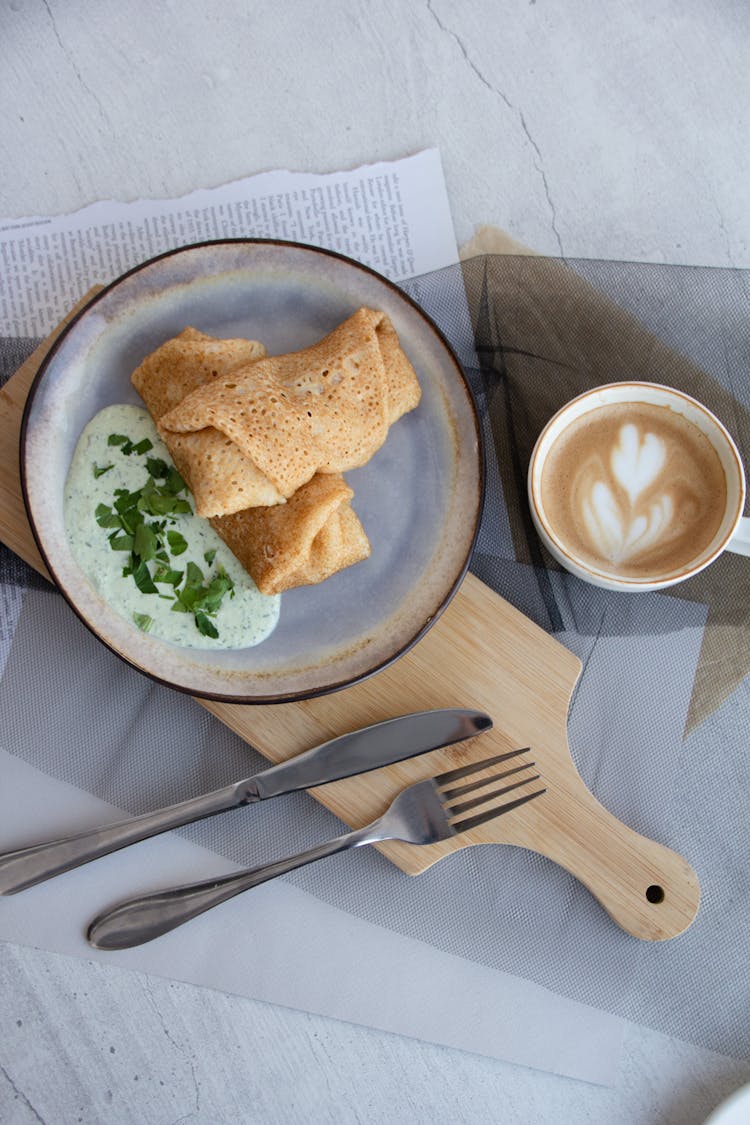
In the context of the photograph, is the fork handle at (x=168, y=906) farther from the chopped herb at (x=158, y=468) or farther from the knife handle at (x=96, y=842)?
the chopped herb at (x=158, y=468)

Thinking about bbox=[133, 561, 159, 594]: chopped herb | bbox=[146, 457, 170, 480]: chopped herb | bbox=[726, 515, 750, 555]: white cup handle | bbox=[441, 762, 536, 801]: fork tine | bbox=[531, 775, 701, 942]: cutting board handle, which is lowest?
bbox=[531, 775, 701, 942]: cutting board handle

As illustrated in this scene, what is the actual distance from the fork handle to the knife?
0.33ft

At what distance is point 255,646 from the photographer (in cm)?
136

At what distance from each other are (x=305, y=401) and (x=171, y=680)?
429 mm

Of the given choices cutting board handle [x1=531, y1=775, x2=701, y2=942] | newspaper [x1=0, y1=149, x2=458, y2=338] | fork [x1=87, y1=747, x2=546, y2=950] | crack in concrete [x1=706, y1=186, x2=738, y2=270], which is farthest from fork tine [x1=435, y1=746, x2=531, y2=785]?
crack in concrete [x1=706, y1=186, x2=738, y2=270]

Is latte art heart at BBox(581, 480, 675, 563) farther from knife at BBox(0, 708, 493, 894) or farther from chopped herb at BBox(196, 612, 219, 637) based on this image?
chopped herb at BBox(196, 612, 219, 637)

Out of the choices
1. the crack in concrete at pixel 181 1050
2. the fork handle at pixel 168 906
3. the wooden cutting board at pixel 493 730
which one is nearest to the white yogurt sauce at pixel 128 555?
the wooden cutting board at pixel 493 730

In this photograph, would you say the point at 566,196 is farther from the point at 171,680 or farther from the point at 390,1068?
the point at 390,1068

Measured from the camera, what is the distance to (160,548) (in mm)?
1348

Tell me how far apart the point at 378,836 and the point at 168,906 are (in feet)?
1.11

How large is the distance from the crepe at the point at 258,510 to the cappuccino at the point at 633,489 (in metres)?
0.31

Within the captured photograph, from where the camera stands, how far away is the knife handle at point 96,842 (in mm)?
1387

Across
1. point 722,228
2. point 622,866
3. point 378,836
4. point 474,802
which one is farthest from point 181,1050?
point 722,228

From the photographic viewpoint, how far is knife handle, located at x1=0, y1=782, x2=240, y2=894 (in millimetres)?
1387
